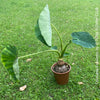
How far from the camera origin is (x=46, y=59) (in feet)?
9.36

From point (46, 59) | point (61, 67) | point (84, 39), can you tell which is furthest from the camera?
point (46, 59)

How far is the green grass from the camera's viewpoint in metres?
2.13

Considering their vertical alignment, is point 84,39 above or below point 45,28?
below

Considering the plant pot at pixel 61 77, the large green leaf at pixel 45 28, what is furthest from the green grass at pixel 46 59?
the large green leaf at pixel 45 28

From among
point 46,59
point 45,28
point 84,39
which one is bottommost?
point 46,59

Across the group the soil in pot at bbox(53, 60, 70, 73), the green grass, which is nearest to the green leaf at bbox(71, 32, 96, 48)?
the soil in pot at bbox(53, 60, 70, 73)

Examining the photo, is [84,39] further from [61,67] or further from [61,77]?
[61,77]

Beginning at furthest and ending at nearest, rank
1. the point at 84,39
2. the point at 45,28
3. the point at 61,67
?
the point at 61,67 → the point at 84,39 → the point at 45,28

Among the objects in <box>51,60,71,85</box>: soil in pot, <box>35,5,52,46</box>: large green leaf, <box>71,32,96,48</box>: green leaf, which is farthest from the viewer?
<box>51,60,71,85</box>: soil in pot

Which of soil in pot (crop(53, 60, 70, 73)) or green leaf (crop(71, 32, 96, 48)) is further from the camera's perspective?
soil in pot (crop(53, 60, 70, 73))

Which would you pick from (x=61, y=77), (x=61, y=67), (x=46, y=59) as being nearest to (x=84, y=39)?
(x=61, y=67)

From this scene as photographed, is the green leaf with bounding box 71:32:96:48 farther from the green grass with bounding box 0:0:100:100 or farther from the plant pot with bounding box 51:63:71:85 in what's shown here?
the green grass with bounding box 0:0:100:100

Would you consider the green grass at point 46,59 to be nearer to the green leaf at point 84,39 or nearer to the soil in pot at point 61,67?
the soil in pot at point 61,67

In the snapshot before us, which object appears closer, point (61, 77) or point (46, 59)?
point (61, 77)
